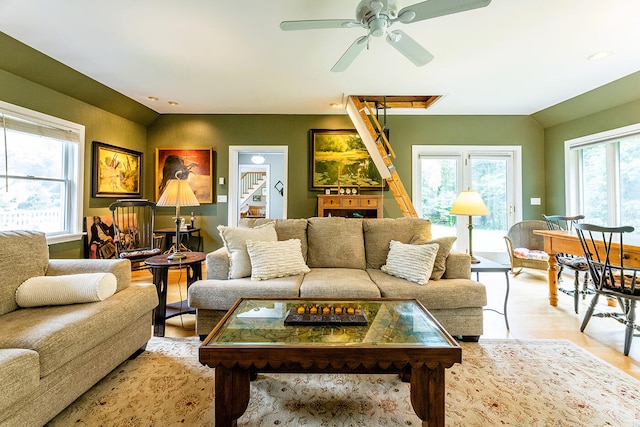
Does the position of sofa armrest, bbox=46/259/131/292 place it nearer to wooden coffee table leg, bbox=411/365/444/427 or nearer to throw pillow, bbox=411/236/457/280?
wooden coffee table leg, bbox=411/365/444/427

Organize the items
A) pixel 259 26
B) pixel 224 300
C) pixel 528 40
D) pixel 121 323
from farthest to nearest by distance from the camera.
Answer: pixel 528 40, pixel 259 26, pixel 224 300, pixel 121 323

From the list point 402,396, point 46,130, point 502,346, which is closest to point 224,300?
point 402,396

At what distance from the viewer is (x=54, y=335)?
129cm

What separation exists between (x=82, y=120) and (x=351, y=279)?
401 centimetres

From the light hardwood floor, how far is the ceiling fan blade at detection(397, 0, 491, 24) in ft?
7.84

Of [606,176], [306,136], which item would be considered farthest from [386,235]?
[606,176]

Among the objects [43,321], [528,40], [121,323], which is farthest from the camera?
[528,40]

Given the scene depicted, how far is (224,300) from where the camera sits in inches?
81.9

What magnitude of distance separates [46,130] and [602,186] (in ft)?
23.6

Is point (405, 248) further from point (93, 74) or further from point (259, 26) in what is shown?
point (93, 74)

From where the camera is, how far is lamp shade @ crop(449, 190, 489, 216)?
2.61 metres

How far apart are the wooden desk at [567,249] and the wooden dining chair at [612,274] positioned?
0.03 meters

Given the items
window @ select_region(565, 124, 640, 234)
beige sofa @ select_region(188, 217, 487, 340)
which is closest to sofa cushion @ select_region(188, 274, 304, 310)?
beige sofa @ select_region(188, 217, 487, 340)

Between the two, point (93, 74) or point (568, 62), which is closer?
point (568, 62)
